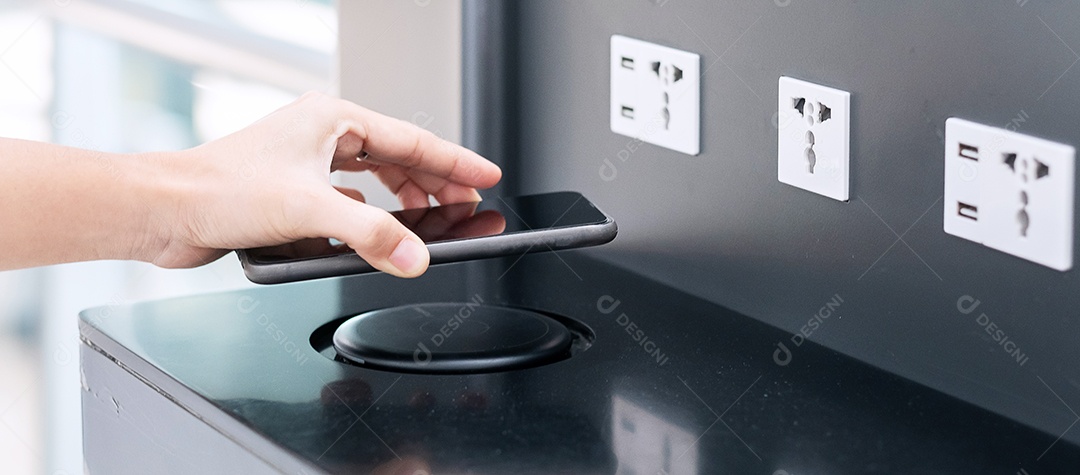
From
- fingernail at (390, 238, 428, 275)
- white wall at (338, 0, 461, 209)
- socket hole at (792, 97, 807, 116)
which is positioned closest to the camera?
fingernail at (390, 238, 428, 275)

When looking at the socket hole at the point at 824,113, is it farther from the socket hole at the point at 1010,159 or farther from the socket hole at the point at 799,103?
the socket hole at the point at 1010,159

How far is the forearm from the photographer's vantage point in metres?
0.87

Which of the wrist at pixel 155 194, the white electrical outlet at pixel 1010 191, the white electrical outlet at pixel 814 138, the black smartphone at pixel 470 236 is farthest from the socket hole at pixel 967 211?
the wrist at pixel 155 194

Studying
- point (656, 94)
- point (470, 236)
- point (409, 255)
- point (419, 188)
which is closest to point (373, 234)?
point (409, 255)

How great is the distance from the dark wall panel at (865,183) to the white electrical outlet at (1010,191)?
0.01 meters

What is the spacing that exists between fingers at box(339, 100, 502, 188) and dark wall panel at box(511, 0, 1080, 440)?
0.20 metres

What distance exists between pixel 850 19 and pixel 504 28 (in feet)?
1.69

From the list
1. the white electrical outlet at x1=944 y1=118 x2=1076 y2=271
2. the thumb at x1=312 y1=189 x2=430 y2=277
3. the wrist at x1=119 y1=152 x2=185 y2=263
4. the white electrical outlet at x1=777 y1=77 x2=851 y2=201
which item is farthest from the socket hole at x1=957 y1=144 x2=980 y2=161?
the wrist at x1=119 y1=152 x2=185 y2=263

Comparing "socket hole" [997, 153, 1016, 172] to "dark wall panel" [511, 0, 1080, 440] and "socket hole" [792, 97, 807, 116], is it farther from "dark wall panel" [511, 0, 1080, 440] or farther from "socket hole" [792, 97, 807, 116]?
"socket hole" [792, 97, 807, 116]

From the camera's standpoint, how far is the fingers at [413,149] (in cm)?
101

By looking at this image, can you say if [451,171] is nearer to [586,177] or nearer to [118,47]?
[586,177]

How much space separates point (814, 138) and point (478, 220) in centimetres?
30

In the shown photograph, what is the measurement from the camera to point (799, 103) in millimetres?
988

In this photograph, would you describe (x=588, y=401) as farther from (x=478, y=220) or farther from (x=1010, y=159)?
(x=1010, y=159)
